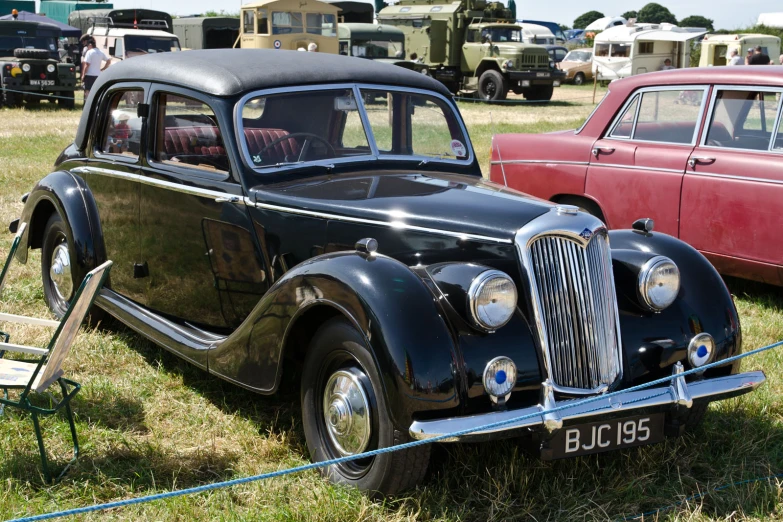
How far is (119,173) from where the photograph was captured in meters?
4.57

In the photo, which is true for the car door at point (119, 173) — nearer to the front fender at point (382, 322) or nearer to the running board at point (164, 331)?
the running board at point (164, 331)

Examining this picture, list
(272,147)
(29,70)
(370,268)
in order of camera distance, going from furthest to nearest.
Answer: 1. (29,70)
2. (272,147)
3. (370,268)

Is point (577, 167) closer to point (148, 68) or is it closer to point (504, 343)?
point (148, 68)

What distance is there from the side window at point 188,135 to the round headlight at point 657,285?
6.43 feet

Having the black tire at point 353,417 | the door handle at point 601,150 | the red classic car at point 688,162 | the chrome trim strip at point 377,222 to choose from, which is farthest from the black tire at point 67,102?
the black tire at point 353,417

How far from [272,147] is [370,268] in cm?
119

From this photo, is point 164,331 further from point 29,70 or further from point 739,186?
point 29,70

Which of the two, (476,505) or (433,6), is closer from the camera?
(476,505)

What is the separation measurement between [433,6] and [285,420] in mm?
21572

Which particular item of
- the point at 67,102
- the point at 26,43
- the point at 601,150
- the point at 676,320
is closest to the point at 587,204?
the point at 601,150

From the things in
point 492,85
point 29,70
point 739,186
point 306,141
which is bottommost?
point 739,186

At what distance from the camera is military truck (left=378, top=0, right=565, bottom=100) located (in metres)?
22.1

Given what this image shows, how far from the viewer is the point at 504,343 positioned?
9.64 feet

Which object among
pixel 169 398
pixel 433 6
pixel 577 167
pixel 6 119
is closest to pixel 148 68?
pixel 169 398
